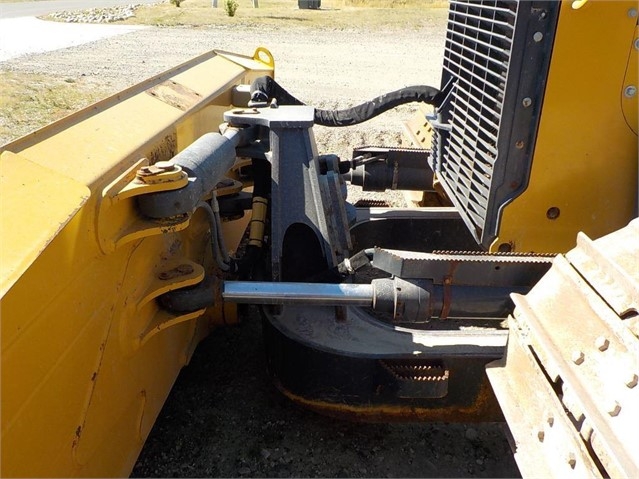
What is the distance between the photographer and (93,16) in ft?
66.5

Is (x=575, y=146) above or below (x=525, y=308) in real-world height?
above

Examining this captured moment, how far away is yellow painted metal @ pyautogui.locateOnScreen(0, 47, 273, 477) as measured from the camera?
1.23 m

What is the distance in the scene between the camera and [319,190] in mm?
2301

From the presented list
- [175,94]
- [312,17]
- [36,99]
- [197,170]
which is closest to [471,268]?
[197,170]

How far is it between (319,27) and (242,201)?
51.7 feet

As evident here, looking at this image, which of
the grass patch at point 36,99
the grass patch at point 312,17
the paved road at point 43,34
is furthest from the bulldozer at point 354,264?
the grass patch at point 312,17

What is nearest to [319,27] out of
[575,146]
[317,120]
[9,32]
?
[9,32]

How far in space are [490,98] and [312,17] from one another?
760 inches

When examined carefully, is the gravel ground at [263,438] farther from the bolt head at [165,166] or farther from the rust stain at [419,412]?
the bolt head at [165,166]

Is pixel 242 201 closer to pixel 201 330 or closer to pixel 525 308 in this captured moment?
pixel 201 330

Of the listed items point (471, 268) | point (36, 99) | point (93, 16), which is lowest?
point (36, 99)

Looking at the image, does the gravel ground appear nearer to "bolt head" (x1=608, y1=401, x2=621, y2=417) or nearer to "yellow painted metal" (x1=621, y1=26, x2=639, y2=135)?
"bolt head" (x1=608, y1=401, x2=621, y2=417)

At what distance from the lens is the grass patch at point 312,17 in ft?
57.7

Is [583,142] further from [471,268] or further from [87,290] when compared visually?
[87,290]
